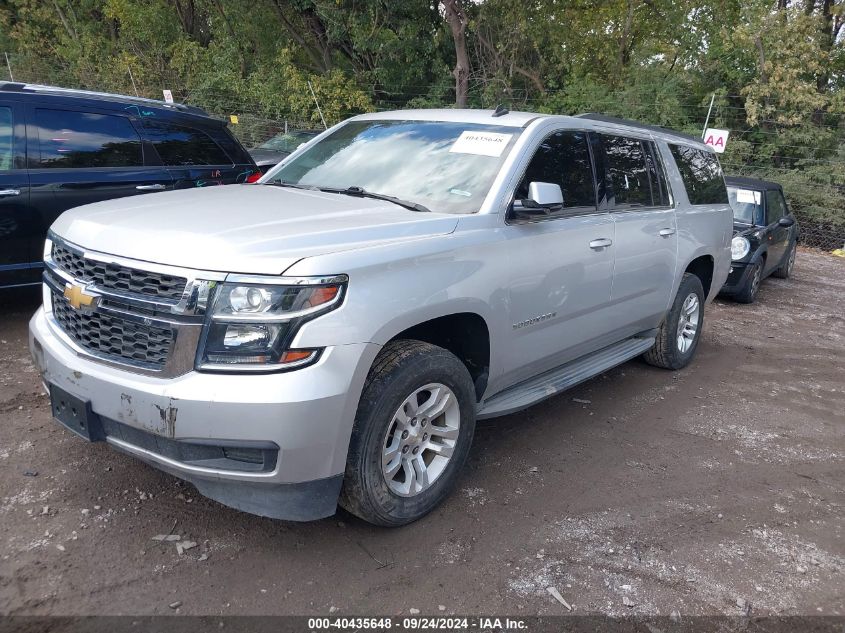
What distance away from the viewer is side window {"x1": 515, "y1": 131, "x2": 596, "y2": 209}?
3.78 meters

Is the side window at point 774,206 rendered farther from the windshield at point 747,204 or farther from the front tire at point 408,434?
the front tire at point 408,434

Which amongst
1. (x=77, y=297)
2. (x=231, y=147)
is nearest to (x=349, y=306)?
(x=77, y=297)

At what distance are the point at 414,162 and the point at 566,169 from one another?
0.93 m

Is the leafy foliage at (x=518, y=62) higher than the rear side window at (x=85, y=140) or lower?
higher

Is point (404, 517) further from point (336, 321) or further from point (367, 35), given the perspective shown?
point (367, 35)

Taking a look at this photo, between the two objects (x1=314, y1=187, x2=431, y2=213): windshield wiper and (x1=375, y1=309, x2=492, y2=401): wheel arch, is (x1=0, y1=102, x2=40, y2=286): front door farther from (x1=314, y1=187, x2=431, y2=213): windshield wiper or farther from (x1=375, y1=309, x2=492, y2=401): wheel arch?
(x1=375, y1=309, x2=492, y2=401): wheel arch

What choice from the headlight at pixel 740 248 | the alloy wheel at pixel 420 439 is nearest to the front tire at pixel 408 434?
the alloy wheel at pixel 420 439

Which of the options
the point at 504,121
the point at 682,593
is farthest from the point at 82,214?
the point at 682,593

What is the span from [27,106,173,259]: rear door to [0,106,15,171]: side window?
13 centimetres

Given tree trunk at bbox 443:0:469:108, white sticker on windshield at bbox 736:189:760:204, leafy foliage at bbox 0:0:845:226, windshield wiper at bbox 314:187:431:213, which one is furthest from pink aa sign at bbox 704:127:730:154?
windshield wiper at bbox 314:187:431:213

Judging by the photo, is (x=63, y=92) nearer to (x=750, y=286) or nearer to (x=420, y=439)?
(x=420, y=439)

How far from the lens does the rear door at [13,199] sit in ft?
16.6

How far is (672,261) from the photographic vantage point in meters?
5.08

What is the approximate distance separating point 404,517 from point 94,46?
3134cm
